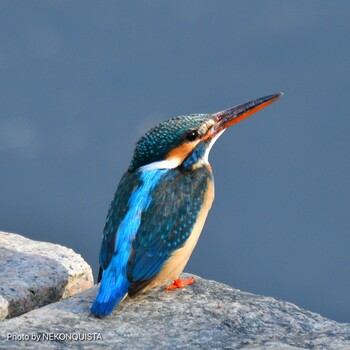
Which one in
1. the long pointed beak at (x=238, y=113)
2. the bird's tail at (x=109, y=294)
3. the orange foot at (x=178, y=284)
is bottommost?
the bird's tail at (x=109, y=294)

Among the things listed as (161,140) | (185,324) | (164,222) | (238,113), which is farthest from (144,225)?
(238,113)

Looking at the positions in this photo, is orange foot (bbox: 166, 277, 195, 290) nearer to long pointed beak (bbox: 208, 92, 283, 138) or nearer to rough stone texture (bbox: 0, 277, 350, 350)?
rough stone texture (bbox: 0, 277, 350, 350)

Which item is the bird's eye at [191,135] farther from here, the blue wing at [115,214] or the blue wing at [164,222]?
the blue wing at [115,214]

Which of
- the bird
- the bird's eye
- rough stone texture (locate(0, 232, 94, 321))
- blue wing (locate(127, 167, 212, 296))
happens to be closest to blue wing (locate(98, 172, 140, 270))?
the bird

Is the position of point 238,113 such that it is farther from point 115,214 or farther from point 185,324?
point 185,324

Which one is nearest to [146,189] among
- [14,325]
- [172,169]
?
[172,169]

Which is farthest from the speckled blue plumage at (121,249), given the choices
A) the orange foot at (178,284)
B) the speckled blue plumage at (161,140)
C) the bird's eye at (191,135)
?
the orange foot at (178,284)
